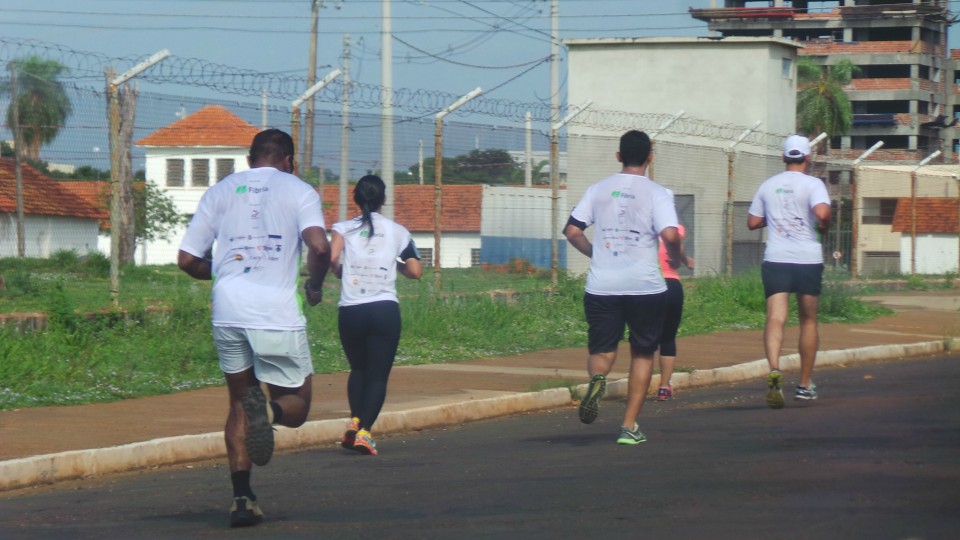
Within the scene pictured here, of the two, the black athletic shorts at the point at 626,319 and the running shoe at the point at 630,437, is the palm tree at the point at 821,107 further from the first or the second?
the running shoe at the point at 630,437

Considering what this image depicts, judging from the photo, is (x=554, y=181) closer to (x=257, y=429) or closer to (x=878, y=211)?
(x=257, y=429)

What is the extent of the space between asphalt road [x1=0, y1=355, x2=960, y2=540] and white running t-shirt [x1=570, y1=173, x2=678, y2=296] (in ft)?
3.07

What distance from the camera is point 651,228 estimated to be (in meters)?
7.95

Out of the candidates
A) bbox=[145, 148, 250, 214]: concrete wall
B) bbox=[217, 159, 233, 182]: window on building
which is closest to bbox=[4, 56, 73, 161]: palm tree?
→ bbox=[145, 148, 250, 214]: concrete wall

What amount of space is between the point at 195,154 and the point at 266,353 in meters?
23.1

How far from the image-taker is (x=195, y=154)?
28.1m

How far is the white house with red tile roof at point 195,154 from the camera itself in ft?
54.3

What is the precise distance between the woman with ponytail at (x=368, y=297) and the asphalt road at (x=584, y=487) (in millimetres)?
369

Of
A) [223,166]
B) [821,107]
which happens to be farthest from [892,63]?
[223,166]

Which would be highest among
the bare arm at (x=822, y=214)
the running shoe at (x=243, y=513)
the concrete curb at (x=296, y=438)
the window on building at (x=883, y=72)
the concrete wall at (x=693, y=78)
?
the window on building at (x=883, y=72)

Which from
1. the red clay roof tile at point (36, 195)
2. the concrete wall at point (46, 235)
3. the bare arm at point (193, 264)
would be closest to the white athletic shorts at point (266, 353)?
the bare arm at point (193, 264)

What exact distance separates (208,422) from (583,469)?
9.76ft

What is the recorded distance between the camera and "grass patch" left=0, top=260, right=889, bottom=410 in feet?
34.8

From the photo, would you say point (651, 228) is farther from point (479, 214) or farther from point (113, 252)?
point (479, 214)
